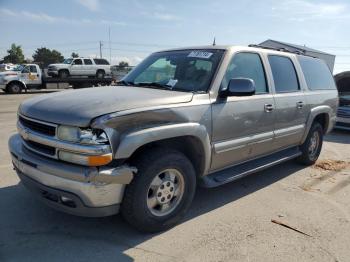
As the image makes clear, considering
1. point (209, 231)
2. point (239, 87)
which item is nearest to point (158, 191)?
point (209, 231)

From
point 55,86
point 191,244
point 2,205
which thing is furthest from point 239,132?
point 55,86

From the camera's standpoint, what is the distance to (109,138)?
2.98 m

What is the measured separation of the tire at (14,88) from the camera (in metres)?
22.5

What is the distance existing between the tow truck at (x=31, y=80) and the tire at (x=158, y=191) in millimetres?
21512

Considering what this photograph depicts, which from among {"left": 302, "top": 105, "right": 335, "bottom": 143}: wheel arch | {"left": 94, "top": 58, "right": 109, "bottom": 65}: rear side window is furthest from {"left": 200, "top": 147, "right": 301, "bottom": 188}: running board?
{"left": 94, "top": 58, "right": 109, "bottom": 65}: rear side window

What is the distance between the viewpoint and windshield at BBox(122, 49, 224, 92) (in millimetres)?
4047

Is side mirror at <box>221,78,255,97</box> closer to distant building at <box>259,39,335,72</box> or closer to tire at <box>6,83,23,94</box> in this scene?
tire at <box>6,83,23,94</box>

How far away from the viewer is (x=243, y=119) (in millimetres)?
4242

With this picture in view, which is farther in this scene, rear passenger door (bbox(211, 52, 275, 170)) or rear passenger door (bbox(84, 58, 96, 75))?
rear passenger door (bbox(84, 58, 96, 75))

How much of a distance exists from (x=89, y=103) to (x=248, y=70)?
2.21 meters

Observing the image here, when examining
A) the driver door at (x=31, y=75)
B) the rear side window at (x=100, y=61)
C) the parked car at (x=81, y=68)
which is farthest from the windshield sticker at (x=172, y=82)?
the rear side window at (x=100, y=61)

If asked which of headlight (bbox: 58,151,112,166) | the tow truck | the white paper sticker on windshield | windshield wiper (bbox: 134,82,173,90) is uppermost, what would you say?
the white paper sticker on windshield

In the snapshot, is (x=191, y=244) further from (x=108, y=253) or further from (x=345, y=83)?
(x=345, y=83)

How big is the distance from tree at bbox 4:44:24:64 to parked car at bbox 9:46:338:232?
8645 cm
